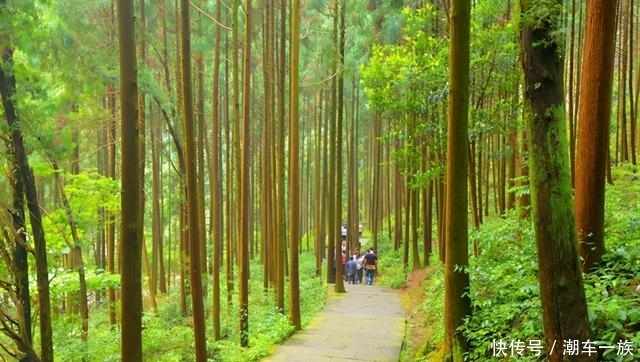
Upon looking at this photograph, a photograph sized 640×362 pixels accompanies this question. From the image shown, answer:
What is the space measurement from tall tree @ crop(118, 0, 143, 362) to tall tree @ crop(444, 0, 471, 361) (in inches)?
140

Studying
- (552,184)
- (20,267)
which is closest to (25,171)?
(20,267)

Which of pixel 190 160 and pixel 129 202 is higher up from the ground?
pixel 190 160

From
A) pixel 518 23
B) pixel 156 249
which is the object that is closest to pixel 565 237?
pixel 518 23

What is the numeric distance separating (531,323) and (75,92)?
7.45m

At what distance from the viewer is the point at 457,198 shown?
19.7 ft

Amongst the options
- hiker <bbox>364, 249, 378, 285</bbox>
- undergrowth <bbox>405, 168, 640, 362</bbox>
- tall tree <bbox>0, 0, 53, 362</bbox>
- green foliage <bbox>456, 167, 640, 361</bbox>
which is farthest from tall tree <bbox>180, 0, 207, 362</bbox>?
hiker <bbox>364, 249, 378, 285</bbox>

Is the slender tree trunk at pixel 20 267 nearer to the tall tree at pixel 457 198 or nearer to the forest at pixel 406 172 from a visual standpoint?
the forest at pixel 406 172

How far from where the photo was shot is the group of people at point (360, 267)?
19375mm

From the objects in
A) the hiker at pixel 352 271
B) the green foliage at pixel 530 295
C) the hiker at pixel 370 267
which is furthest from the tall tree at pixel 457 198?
the hiker at pixel 352 271

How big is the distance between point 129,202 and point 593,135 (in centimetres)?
496

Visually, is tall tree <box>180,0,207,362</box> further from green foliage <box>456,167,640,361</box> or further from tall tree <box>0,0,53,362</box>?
green foliage <box>456,167,640,361</box>

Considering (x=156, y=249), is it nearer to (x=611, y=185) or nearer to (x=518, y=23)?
(x=611, y=185)

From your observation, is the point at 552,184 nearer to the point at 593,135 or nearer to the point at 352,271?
the point at 593,135

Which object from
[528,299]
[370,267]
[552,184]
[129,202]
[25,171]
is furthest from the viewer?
[370,267]
